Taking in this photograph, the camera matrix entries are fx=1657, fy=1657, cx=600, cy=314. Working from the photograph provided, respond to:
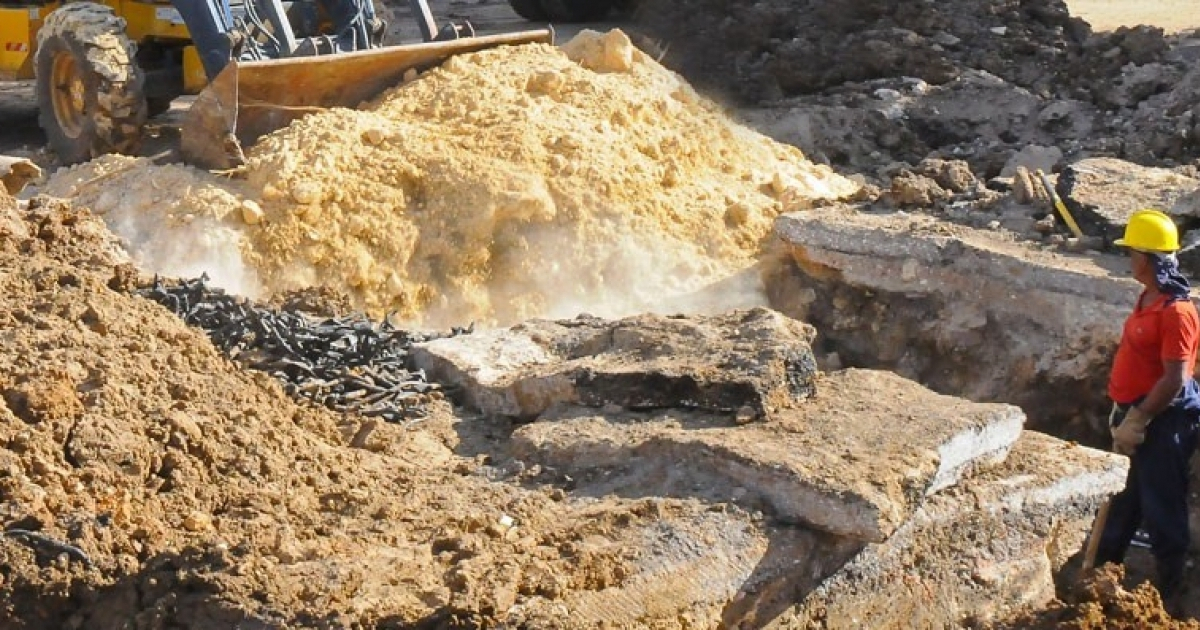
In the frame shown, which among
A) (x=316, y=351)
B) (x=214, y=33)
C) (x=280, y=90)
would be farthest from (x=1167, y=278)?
(x=214, y=33)

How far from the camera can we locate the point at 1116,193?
8.78 meters

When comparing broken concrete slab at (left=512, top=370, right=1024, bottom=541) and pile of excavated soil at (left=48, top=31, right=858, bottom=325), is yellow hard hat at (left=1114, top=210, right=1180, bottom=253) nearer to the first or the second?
broken concrete slab at (left=512, top=370, right=1024, bottom=541)

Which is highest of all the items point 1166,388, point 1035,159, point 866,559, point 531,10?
point 1166,388

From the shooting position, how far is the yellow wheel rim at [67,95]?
1075cm

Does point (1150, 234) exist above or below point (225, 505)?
above

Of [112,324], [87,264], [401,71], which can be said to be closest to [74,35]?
[401,71]

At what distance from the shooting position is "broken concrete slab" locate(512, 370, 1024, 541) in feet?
17.5

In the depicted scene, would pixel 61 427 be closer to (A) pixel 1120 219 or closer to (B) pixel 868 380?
(B) pixel 868 380

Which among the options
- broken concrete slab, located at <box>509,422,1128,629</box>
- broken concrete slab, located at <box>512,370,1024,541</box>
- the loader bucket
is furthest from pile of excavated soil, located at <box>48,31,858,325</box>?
broken concrete slab, located at <box>509,422,1128,629</box>

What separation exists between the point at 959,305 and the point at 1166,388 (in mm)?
1962

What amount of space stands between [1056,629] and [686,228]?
3.86 m

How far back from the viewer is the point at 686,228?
30.3ft

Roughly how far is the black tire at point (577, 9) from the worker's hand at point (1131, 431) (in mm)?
10502

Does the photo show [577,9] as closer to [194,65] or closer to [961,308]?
[194,65]
